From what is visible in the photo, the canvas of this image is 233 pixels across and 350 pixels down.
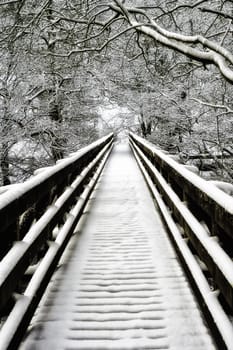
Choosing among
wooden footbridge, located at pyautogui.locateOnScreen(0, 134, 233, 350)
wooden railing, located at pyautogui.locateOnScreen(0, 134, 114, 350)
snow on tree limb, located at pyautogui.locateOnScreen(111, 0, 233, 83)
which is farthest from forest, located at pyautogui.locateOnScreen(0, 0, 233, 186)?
wooden railing, located at pyautogui.locateOnScreen(0, 134, 114, 350)

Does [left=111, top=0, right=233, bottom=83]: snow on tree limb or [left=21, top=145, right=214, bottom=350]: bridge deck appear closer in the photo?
[left=21, top=145, right=214, bottom=350]: bridge deck

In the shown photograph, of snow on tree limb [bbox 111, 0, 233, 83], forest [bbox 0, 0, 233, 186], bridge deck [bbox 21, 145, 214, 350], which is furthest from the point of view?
forest [bbox 0, 0, 233, 186]

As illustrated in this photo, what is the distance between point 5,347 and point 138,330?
1.20 metres

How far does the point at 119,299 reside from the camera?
3.99 m

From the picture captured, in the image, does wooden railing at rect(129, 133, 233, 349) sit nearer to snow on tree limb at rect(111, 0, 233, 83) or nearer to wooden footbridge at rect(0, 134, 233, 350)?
wooden footbridge at rect(0, 134, 233, 350)

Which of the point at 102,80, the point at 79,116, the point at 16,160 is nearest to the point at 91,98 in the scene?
the point at 79,116

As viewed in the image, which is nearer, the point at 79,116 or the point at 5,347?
the point at 5,347

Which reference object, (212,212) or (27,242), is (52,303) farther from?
(212,212)

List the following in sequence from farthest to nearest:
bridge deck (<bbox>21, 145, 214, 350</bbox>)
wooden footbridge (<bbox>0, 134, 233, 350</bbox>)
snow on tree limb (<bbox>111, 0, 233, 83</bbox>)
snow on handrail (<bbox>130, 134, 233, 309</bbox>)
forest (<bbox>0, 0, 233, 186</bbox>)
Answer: forest (<bbox>0, 0, 233, 186</bbox>) < snow on tree limb (<bbox>111, 0, 233, 83</bbox>) < bridge deck (<bbox>21, 145, 214, 350</bbox>) < wooden footbridge (<bbox>0, 134, 233, 350</bbox>) < snow on handrail (<bbox>130, 134, 233, 309</bbox>)

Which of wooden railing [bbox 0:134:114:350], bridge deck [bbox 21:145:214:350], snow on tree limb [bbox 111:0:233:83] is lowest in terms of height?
bridge deck [bbox 21:145:214:350]

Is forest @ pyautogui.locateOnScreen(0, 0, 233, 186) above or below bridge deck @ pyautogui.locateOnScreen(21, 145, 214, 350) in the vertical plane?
above

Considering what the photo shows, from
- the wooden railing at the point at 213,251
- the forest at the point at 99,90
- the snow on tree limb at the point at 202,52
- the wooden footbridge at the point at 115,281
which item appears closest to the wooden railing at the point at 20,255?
the wooden footbridge at the point at 115,281

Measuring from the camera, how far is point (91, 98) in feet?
77.7

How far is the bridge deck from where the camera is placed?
128 inches
